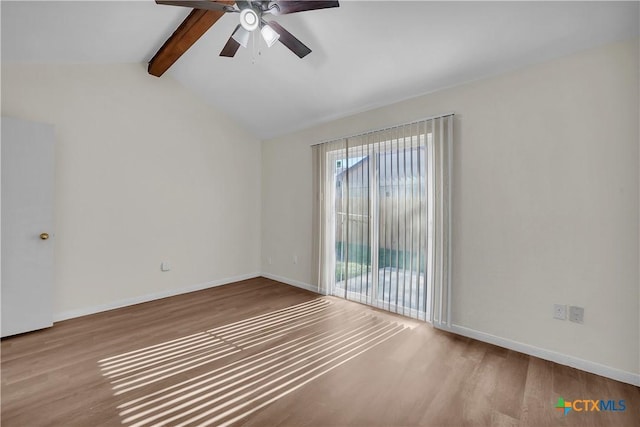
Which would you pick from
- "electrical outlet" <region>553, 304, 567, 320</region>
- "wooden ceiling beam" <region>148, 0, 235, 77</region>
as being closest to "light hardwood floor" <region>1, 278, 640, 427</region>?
"electrical outlet" <region>553, 304, 567, 320</region>

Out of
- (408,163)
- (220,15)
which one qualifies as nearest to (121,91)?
(220,15)

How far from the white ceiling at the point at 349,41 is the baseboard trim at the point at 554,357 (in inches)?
93.0

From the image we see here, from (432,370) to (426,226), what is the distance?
53.1 inches

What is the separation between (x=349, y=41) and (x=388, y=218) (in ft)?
6.06

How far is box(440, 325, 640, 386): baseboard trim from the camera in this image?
2.02 m

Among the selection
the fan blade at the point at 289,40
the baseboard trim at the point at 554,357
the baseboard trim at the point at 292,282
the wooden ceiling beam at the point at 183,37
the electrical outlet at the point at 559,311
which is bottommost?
the baseboard trim at the point at 554,357

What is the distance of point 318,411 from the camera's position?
1.73m

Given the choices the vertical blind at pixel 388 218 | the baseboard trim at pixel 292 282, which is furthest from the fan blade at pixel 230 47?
the baseboard trim at pixel 292 282

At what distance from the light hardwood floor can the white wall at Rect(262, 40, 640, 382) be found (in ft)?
1.05

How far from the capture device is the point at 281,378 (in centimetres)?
206

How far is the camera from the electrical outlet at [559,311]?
2.24m

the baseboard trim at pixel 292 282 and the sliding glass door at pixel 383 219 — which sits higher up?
the sliding glass door at pixel 383 219

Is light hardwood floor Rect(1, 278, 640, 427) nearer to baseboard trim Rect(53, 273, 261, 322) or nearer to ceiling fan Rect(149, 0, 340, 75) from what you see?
baseboard trim Rect(53, 273, 261, 322)

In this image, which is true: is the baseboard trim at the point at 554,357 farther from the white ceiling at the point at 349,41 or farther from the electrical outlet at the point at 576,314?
the white ceiling at the point at 349,41
